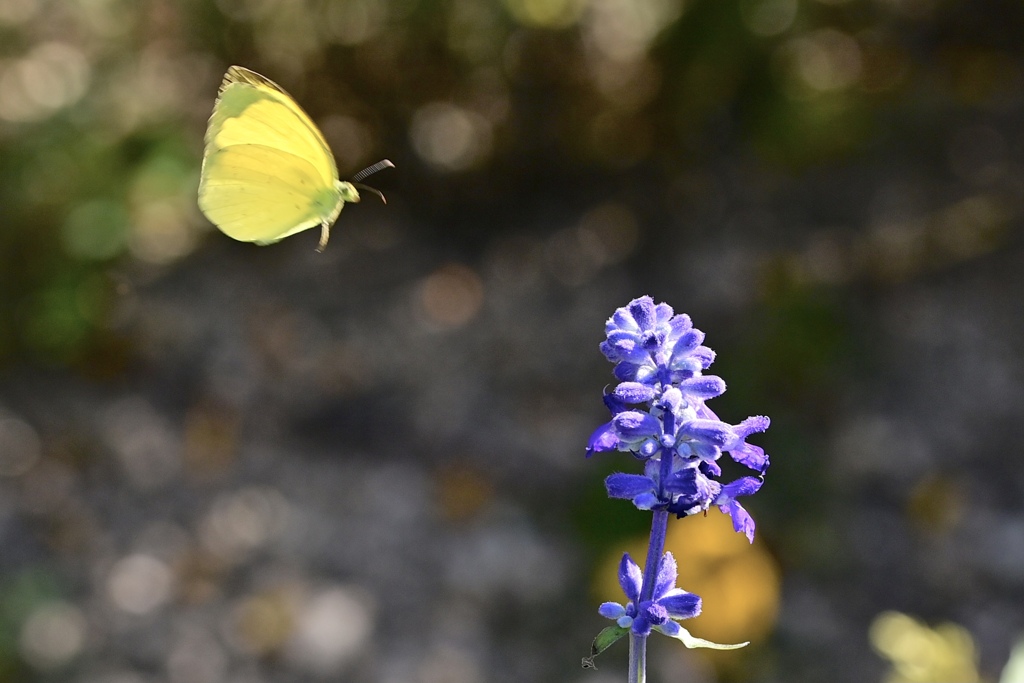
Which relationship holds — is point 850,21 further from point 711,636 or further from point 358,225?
point 711,636

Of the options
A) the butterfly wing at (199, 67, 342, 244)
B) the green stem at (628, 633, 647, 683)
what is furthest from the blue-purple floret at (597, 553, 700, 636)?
the butterfly wing at (199, 67, 342, 244)

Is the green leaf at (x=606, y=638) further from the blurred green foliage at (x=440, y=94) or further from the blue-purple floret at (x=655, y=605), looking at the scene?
the blurred green foliage at (x=440, y=94)

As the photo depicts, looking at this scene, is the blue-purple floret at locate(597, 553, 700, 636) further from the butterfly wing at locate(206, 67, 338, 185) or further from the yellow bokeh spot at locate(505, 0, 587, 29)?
the yellow bokeh spot at locate(505, 0, 587, 29)

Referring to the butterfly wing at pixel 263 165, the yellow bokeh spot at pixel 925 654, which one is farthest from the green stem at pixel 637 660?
the yellow bokeh spot at pixel 925 654

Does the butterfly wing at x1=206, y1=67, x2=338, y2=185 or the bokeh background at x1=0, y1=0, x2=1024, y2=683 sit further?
the bokeh background at x1=0, y1=0, x2=1024, y2=683

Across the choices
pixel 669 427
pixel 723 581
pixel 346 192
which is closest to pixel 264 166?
pixel 346 192

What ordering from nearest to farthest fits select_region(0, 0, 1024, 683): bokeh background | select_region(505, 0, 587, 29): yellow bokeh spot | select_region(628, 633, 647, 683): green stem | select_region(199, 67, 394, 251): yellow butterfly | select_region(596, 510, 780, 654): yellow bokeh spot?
select_region(628, 633, 647, 683): green stem
select_region(199, 67, 394, 251): yellow butterfly
select_region(596, 510, 780, 654): yellow bokeh spot
select_region(0, 0, 1024, 683): bokeh background
select_region(505, 0, 587, 29): yellow bokeh spot

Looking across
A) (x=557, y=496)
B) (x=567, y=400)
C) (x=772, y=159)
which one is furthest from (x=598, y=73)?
(x=557, y=496)
